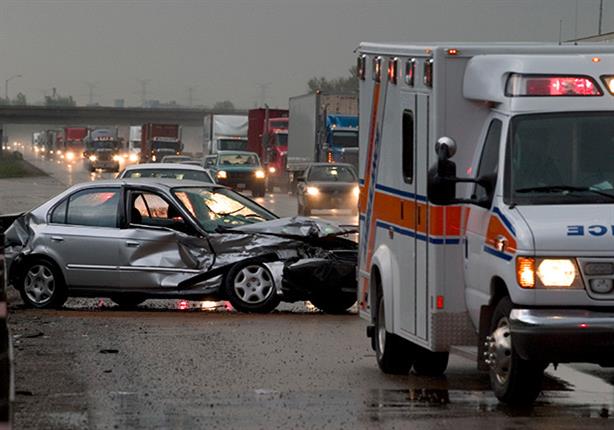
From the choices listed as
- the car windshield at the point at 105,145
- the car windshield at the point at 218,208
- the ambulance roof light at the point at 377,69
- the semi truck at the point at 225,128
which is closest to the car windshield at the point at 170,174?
the car windshield at the point at 218,208

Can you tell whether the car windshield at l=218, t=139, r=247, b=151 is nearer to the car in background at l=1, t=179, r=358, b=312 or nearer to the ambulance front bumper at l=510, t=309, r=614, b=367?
the car in background at l=1, t=179, r=358, b=312

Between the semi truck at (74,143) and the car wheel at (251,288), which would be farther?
the semi truck at (74,143)

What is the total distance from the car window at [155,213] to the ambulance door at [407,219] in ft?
18.6

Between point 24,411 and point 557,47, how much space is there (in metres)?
4.32

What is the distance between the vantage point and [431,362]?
1225cm

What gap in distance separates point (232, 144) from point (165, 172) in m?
50.1

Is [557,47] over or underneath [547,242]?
over

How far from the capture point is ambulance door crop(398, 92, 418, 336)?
11.5 meters

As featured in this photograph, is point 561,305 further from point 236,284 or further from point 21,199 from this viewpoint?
A: point 21,199

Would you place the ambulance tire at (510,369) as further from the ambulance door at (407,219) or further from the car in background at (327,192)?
the car in background at (327,192)

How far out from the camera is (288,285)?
1680 centimetres

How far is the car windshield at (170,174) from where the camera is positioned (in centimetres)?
2714

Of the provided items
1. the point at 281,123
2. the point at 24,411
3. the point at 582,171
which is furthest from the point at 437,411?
the point at 281,123

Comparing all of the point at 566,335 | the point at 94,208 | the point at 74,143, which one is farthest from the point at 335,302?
the point at 74,143
